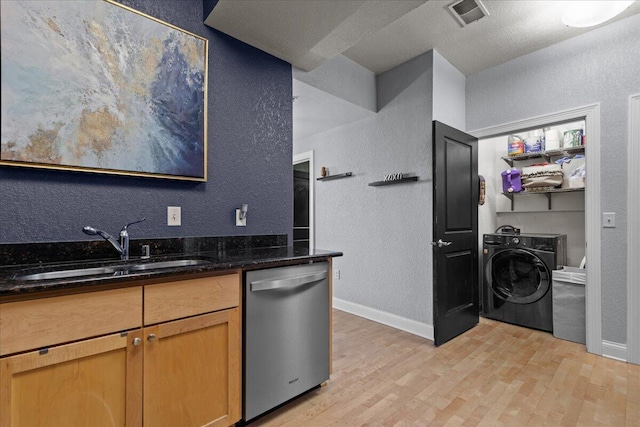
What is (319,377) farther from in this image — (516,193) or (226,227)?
(516,193)

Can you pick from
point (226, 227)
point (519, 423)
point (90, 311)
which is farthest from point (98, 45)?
point (519, 423)

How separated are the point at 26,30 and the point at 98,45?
10.4 inches

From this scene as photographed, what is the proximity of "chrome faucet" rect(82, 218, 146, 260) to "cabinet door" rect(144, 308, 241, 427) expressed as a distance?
525 millimetres

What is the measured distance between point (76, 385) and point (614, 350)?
11.4ft

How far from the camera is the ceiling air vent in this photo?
2188 millimetres

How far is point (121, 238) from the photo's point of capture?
156 centimetres

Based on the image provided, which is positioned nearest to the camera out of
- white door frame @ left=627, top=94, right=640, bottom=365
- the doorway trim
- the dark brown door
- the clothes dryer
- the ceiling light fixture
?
the ceiling light fixture

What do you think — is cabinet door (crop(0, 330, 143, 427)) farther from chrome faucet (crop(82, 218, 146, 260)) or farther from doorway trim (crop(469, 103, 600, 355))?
doorway trim (crop(469, 103, 600, 355))

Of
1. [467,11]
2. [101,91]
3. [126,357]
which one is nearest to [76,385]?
[126,357]

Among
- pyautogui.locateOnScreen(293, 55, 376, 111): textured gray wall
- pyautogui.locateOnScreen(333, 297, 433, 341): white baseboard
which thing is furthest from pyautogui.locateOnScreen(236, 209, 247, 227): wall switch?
pyautogui.locateOnScreen(333, 297, 433, 341): white baseboard

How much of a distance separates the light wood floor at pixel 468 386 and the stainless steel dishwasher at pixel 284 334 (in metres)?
0.18

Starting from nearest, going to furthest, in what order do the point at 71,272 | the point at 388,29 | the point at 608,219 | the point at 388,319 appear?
1. the point at 71,272
2. the point at 608,219
3. the point at 388,29
4. the point at 388,319

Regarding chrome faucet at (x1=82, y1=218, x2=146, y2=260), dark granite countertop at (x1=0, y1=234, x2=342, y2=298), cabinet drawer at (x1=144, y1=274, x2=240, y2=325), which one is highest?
chrome faucet at (x1=82, y1=218, x2=146, y2=260)

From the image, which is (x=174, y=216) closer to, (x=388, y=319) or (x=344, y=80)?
(x=344, y=80)
